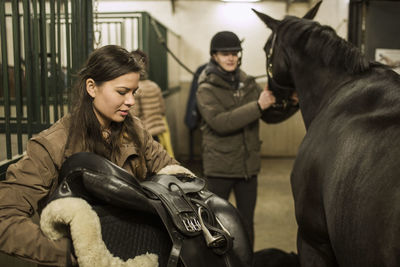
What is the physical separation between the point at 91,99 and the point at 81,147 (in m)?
0.18

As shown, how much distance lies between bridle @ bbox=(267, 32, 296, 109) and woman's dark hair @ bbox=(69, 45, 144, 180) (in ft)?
3.12

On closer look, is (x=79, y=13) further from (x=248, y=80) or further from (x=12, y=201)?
(x=12, y=201)

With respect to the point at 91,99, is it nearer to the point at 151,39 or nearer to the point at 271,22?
the point at 271,22

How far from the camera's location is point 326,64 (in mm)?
1795

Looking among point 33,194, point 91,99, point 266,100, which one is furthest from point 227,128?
point 33,194

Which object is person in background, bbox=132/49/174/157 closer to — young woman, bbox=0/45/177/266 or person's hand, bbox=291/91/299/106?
person's hand, bbox=291/91/299/106

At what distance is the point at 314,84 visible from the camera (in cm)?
187

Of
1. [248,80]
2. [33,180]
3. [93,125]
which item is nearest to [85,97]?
[93,125]

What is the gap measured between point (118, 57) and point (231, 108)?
142 centimetres

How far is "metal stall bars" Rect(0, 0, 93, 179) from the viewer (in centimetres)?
154

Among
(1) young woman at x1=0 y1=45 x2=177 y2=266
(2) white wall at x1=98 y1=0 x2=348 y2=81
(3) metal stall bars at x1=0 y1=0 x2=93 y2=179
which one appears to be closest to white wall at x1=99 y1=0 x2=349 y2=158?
(2) white wall at x1=98 y1=0 x2=348 y2=81

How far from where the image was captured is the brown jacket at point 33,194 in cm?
100

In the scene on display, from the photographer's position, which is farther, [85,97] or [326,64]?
[326,64]

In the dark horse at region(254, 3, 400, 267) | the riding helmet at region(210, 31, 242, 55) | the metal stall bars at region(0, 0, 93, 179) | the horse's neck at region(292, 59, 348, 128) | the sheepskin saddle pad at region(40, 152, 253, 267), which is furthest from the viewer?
the riding helmet at region(210, 31, 242, 55)
